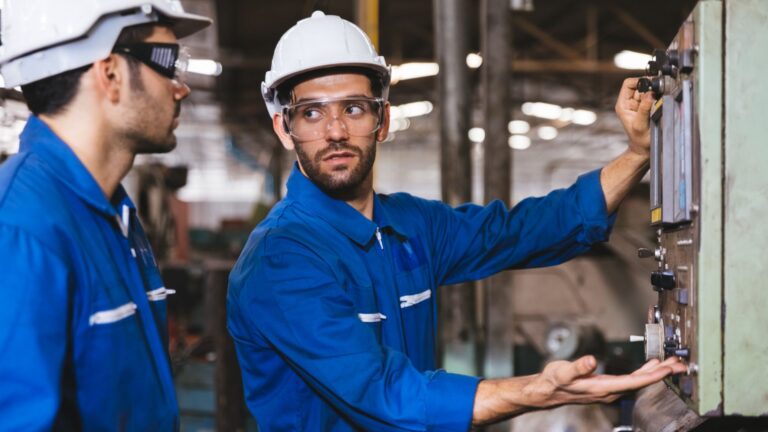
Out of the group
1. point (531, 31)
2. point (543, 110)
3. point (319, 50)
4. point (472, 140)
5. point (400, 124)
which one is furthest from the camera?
point (400, 124)

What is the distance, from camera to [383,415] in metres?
1.11

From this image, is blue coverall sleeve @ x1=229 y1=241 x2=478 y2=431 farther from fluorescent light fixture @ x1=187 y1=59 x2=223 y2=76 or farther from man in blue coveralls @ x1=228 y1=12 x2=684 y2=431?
fluorescent light fixture @ x1=187 y1=59 x2=223 y2=76

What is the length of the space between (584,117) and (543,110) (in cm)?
68

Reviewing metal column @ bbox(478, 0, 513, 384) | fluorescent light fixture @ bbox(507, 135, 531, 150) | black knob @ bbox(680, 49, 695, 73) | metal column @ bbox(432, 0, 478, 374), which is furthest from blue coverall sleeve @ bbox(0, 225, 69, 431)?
fluorescent light fixture @ bbox(507, 135, 531, 150)

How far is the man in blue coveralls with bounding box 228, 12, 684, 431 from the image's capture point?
3.62 feet

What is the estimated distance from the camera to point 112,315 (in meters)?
0.97

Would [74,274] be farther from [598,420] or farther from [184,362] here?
[184,362]

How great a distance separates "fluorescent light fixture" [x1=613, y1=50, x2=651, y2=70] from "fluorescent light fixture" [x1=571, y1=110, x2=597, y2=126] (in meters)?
2.56

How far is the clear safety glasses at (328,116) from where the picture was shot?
1376 millimetres

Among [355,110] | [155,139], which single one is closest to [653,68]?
[355,110]

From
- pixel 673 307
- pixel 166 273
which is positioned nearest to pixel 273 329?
pixel 673 307

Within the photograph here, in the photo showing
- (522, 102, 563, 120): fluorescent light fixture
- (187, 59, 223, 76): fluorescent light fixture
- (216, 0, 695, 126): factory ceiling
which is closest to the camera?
(216, 0, 695, 126): factory ceiling

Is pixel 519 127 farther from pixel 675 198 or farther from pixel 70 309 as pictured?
pixel 70 309

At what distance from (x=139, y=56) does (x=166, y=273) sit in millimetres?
3782
